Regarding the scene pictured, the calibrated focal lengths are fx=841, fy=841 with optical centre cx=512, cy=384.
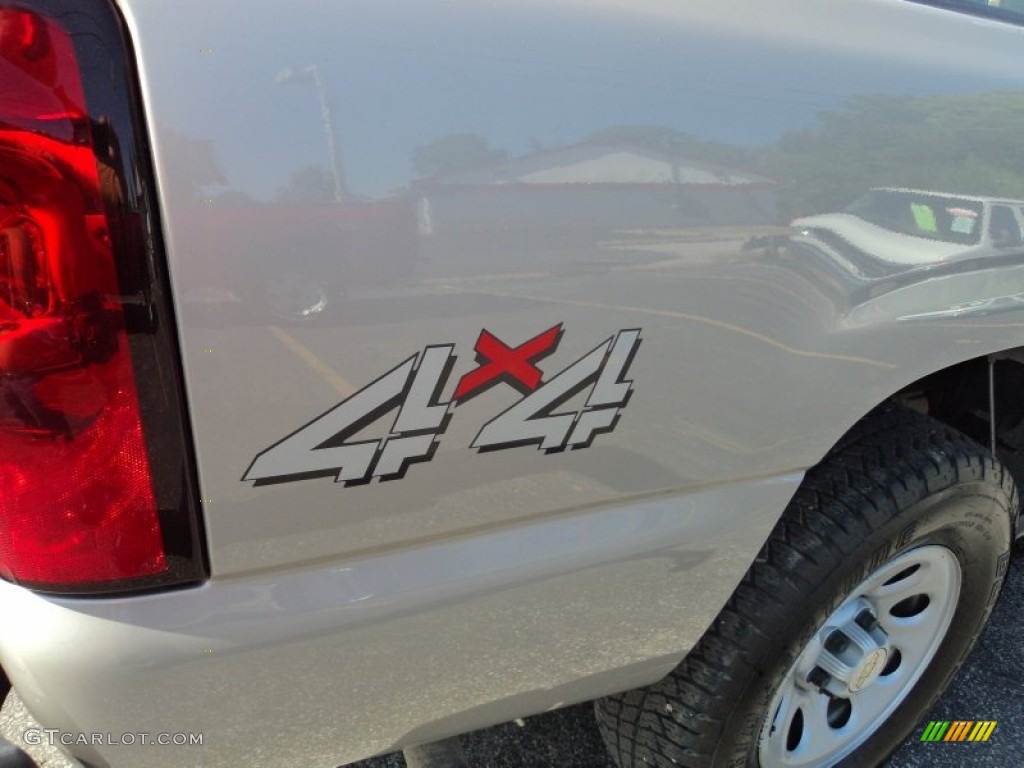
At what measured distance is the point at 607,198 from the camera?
3.87ft

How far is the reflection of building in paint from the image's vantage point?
1088 millimetres

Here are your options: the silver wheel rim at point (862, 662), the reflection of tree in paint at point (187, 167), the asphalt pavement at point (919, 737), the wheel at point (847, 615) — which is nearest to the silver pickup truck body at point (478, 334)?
the reflection of tree in paint at point (187, 167)

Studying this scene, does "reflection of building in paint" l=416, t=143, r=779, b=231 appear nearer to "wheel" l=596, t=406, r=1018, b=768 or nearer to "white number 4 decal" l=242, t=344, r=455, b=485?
"white number 4 decal" l=242, t=344, r=455, b=485

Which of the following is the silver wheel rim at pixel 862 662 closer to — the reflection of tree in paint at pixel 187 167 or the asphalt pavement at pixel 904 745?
the asphalt pavement at pixel 904 745

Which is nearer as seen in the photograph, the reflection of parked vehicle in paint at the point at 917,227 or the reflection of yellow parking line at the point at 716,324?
the reflection of yellow parking line at the point at 716,324

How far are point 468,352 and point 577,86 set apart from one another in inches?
15.4

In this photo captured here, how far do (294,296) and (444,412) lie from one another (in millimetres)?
254

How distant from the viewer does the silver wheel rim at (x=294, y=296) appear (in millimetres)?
1012

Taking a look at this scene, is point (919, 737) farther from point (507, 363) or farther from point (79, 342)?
point (79, 342)

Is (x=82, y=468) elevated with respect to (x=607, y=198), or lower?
lower

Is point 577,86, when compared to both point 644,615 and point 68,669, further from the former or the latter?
point 68,669

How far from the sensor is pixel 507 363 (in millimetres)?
1162

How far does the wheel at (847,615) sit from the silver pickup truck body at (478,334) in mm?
141

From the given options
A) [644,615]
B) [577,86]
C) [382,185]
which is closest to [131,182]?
[382,185]
